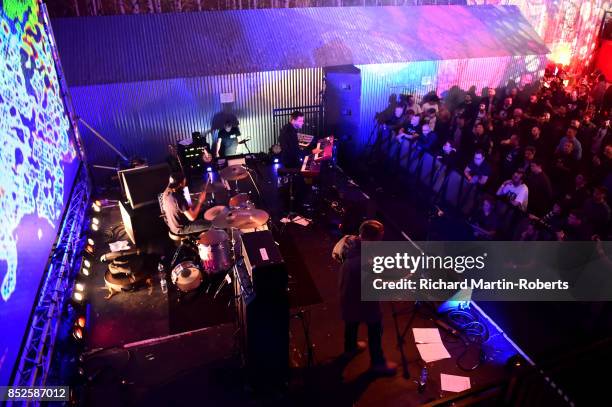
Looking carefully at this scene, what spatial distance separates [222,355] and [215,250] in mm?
1516

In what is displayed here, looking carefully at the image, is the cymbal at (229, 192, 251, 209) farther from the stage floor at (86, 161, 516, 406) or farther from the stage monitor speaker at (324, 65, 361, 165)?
the stage monitor speaker at (324, 65, 361, 165)

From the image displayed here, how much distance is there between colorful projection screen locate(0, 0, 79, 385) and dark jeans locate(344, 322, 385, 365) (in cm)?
372

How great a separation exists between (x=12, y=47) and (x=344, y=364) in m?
6.09

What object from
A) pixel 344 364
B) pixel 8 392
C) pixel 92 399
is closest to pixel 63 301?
pixel 92 399

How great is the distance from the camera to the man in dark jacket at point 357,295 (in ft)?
16.0

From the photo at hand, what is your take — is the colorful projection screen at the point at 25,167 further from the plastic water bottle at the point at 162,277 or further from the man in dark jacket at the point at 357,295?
the man in dark jacket at the point at 357,295

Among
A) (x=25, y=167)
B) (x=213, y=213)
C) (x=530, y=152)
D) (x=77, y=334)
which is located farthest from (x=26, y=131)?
(x=530, y=152)

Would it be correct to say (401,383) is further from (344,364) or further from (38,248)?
(38,248)

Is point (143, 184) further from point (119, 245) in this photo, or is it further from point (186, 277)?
point (186, 277)

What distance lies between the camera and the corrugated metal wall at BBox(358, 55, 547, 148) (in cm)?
1193

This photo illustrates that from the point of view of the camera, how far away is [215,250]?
6398mm

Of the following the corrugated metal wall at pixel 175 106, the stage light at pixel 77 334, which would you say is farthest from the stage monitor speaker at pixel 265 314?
the corrugated metal wall at pixel 175 106

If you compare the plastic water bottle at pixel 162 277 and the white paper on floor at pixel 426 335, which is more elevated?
the plastic water bottle at pixel 162 277

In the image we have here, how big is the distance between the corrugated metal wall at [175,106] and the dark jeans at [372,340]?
25.5 ft
